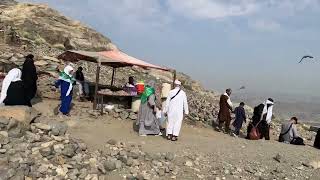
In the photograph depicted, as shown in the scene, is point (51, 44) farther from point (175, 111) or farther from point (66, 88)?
point (175, 111)

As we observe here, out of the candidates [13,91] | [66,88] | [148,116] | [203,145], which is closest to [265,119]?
[203,145]

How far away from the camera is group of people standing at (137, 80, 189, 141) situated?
10.9m

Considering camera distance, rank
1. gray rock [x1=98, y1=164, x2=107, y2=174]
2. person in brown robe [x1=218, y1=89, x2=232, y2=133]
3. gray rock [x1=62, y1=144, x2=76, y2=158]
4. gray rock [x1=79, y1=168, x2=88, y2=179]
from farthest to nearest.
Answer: person in brown robe [x1=218, y1=89, x2=232, y2=133] < gray rock [x1=62, y1=144, x2=76, y2=158] < gray rock [x1=98, y1=164, x2=107, y2=174] < gray rock [x1=79, y1=168, x2=88, y2=179]

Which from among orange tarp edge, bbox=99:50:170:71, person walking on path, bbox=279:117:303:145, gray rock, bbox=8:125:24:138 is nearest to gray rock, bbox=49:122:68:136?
gray rock, bbox=8:125:24:138

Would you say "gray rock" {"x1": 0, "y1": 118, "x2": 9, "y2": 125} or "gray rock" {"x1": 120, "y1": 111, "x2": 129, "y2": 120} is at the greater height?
"gray rock" {"x1": 0, "y1": 118, "x2": 9, "y2": 125}

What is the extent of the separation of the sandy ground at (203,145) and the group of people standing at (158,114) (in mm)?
230

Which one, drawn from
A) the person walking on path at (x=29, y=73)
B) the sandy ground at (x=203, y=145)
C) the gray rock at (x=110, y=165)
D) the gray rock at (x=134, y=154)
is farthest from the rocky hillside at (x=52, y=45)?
the gray rock at (x=110, y=165)

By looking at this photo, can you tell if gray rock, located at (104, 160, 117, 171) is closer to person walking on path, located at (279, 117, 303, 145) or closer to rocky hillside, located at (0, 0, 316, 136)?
rocky hillside, located at (0, 0, 316, 136)

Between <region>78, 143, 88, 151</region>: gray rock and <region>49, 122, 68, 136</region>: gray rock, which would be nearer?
<region>78, 143, 88, 151</region>: gray rock

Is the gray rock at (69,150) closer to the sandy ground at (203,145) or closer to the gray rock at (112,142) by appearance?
the sandy ground at (203,145)

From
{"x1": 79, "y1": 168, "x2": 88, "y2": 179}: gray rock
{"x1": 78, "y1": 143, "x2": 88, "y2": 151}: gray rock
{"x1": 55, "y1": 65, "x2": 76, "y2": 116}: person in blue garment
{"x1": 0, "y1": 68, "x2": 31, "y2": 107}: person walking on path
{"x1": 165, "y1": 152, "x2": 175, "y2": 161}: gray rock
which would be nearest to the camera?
{"x1": 79, "y1": 168, "x2": 88, "y2": 179}: gray rock

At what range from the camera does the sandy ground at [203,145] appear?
10.1 m

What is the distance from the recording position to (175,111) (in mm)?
11039

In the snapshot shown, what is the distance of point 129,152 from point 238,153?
2.73m
